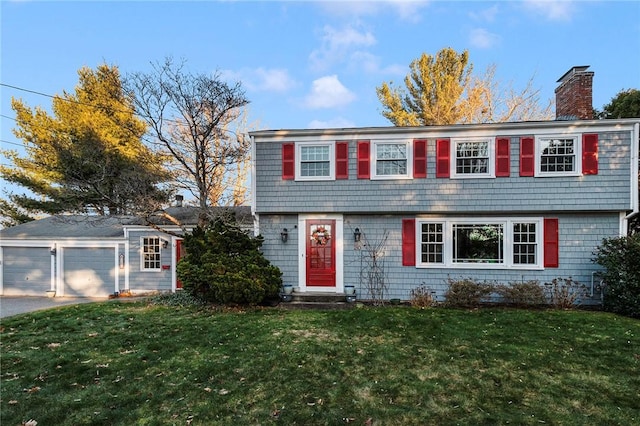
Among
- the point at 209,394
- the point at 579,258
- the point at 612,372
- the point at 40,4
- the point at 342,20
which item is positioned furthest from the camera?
the point at 342,20

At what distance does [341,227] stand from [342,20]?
754cm

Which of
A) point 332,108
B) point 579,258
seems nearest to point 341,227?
point 579,258

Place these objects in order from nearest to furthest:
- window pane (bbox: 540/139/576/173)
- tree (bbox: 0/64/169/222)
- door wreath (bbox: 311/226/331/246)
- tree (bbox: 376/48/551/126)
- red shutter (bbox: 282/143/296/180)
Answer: window pane (bbox: 540/139/576/173) → red shutter (bbox: 282/143/296/180) → door wreath (bbox: 311/226/331/246) → tree (bbox: 0/64/169/222) → tree (bbox: 376/48/551/126)

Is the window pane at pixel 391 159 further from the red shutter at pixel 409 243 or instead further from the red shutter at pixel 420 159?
the red shutter at pixel 409 243

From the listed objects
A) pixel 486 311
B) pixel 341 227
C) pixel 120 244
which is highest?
pixel 341 227

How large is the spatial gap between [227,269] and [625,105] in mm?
19825

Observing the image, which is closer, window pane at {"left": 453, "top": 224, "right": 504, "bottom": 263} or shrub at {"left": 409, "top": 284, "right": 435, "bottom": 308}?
shrub at {"left": 409, "top": 284, "right": 435, "bottom": 308}

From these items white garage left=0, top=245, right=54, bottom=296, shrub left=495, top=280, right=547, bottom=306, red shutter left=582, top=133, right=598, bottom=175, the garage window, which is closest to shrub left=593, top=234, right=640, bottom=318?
shrub left=495, top=280, right=547, bottom=306

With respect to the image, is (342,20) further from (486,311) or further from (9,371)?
(9,371)

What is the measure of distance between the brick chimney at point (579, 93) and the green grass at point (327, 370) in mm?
6233

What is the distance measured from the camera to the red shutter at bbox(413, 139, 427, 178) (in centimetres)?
925

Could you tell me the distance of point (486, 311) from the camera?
8062 mm

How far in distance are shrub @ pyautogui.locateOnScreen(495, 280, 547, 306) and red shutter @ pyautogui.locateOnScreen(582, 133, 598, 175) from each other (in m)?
3.38

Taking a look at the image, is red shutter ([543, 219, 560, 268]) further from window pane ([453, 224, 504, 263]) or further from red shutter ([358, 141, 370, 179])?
red shutter ([358, 141, 370, 179])
